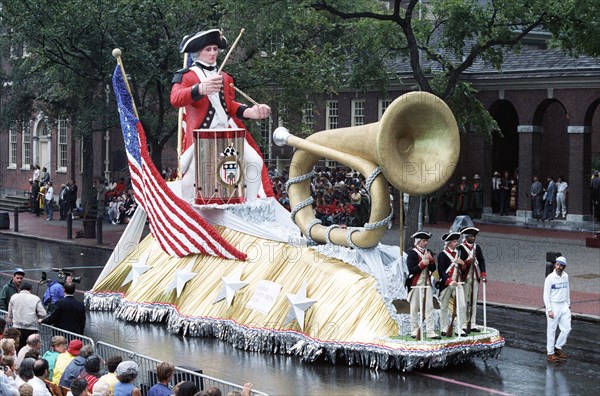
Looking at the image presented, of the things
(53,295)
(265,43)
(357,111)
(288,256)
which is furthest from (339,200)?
(53,295)

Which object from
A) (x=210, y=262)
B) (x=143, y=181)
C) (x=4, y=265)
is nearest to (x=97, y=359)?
(x=210, y=262)

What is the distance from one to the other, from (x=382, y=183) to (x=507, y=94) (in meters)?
22.9

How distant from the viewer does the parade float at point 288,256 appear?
16391 millimetres

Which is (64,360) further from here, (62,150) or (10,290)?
(62,150)

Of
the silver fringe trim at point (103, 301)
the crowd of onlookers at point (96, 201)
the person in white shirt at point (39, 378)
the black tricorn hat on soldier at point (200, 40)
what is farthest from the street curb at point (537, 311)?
the crowd of onlookers at point (96, 201)

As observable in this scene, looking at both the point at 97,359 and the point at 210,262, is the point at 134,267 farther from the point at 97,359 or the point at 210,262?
the point at 97,359

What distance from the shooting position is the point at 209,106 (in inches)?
799

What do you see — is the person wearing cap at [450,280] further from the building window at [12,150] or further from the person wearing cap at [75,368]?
the building window at [12,150]

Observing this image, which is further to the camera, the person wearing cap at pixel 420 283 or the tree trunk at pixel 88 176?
the tree trunk at pixel 88 176

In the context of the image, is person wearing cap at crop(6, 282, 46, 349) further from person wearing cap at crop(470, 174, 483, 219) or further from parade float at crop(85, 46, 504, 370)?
person wearing cap at crop(470, 174, 483, 219)

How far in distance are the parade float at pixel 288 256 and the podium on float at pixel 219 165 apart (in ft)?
0.06

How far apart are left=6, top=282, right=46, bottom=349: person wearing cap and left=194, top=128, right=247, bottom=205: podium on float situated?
4.62 meters

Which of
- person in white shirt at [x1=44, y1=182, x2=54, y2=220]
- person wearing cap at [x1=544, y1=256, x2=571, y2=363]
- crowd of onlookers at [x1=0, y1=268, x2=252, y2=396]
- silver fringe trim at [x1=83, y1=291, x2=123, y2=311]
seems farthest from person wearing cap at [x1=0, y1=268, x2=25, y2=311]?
person in white shirt at [x1=44, y1=182, x2=54, y2=220]

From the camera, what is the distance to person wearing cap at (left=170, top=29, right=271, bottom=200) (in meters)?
20.2
